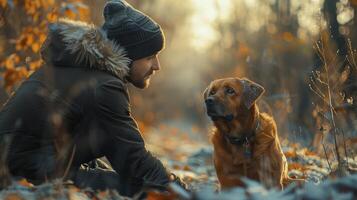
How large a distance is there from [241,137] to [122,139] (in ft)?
4.98

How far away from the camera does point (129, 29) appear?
221 inches

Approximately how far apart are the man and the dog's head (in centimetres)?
127

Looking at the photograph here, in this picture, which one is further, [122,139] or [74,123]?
[74,123]

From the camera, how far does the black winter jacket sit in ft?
16.5

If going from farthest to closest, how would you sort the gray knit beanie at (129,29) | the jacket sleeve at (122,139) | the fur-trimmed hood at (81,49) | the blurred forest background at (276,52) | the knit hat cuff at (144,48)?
the blurred forest background at (276,52), the knit hat cuff at (144,48), the gray knit beanie at (129,29), the fur-trimmed hood at (81,49), the jacket sleeve at (122,139)

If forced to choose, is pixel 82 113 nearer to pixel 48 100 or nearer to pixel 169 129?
pixel 48 100

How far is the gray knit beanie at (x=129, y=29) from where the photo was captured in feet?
18.3

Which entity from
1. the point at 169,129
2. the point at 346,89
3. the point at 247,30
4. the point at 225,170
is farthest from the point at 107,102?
the point at 169,129

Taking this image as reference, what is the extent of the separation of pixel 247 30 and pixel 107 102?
53.8ft

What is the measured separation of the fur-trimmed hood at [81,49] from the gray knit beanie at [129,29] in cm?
23

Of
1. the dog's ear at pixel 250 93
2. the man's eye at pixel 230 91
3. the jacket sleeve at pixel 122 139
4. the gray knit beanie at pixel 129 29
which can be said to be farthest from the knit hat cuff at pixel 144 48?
the dog's ear at pixel 250 93

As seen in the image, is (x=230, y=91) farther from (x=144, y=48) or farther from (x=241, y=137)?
(x=144, y=48)

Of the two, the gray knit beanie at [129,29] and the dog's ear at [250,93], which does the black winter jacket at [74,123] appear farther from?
→ the dog's ear at [250,93]

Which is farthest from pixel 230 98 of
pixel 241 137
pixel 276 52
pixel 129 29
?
pixel 276 52
